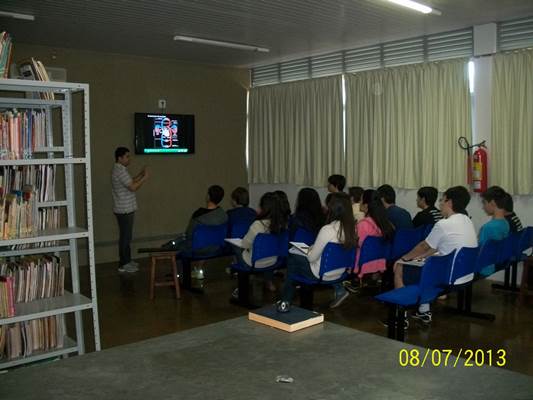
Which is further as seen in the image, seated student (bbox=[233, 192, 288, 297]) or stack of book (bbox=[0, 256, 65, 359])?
seated student (bbox=[233, 192, 288, 297])

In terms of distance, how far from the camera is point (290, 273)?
506 centimetres

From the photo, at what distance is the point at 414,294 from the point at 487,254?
1195mm

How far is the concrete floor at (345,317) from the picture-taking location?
4.41 m

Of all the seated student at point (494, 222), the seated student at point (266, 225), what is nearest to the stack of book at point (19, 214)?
the seated student at point (266, 225)

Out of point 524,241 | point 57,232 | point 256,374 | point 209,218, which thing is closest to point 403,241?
Answer: point 524,241

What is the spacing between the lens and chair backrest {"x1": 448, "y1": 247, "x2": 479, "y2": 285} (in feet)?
14.2

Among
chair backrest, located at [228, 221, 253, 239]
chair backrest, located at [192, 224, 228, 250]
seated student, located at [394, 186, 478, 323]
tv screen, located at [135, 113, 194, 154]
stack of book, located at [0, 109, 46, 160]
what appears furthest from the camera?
tv screen, located at [135, 113, 194, 154]

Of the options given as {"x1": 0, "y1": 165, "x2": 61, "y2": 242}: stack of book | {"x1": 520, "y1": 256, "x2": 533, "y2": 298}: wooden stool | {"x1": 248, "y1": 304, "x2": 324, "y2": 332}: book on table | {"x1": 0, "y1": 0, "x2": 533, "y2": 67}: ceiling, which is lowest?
{"x1": 520, "y1": 256, "x2": 533, "y2": 298}: wooden stool

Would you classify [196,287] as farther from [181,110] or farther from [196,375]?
[196,375]

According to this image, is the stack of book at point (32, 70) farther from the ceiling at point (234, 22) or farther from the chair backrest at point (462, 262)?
the chair backrest at point (462, 262)

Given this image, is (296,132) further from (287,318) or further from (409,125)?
(287,318)

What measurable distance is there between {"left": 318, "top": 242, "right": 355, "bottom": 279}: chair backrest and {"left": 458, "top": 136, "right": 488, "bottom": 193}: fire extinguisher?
97.4 inches

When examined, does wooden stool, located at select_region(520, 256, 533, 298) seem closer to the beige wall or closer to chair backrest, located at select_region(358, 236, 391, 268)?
chair backrest, located at select_region(358, 236, 391, 268)

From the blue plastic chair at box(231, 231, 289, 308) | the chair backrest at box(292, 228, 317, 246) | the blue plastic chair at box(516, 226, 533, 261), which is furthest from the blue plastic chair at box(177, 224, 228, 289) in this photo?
the blue plastic chair at box(516, 226, 533, 261)
